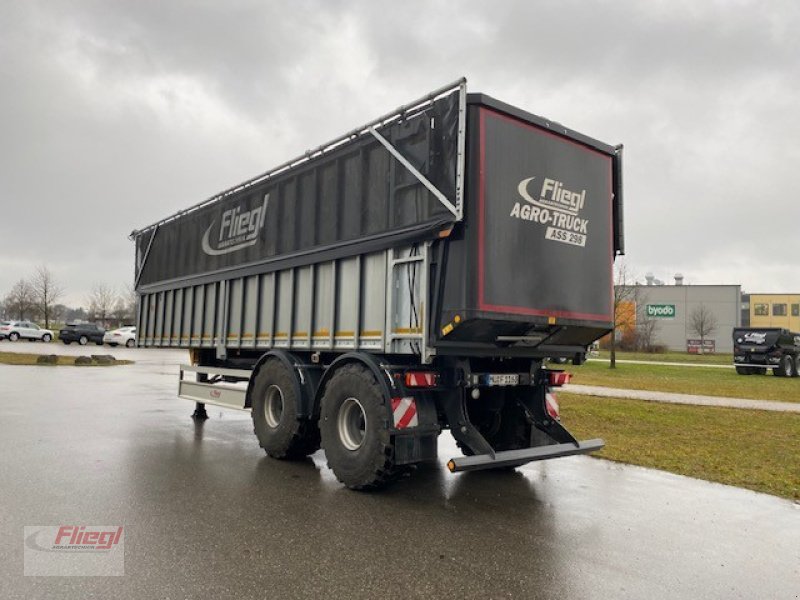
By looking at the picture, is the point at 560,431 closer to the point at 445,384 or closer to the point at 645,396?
the point at 445,384

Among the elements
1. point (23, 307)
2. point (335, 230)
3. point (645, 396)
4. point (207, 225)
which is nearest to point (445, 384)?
point (335, 230)

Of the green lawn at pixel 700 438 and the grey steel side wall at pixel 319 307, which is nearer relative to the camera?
the grey steel side wall at pixel 319 307

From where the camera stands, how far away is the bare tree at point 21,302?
65.5 meters

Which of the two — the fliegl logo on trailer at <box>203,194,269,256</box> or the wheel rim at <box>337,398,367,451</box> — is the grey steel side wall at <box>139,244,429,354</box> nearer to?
the fliegl logo on trailer at <box>203,194,269,256</box>

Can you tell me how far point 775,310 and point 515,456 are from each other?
93580mm

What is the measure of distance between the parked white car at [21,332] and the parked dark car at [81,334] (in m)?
3.41

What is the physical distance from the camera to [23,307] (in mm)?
65438

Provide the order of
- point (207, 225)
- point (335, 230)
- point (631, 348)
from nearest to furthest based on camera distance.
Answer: point (335, 230) → point (207, 225) → point (631, 348)

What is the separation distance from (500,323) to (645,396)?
467 inches

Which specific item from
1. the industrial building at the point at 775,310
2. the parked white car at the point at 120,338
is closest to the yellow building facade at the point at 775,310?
the industrial building at the point at 775,310

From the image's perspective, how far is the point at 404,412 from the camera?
564 cm
